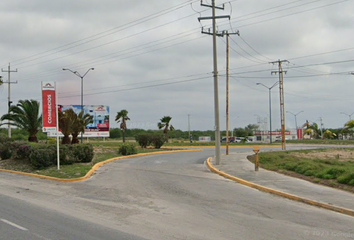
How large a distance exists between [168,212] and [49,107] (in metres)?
12.4

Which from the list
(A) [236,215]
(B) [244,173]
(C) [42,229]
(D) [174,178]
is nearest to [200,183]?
(D) [174,178]

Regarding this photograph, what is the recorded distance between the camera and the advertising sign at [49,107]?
19781 millimetres

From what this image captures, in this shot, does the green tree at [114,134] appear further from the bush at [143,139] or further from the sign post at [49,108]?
the sign post at [49,108]

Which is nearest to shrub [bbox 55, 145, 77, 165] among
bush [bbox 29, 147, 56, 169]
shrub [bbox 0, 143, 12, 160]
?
bush [bbox 29, 147, 56, 169]

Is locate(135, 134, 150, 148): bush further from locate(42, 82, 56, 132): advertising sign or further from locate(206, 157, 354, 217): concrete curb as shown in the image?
locate(206, 157, 354, 217): concrete curb

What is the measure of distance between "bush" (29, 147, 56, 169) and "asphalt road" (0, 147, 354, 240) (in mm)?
4700

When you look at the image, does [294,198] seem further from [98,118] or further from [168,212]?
[98,118]

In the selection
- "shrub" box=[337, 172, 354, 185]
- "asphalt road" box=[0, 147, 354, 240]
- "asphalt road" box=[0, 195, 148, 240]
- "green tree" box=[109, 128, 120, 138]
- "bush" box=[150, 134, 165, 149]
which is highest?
"green tree" box=[109, 128, 120, 138]

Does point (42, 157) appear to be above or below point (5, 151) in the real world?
below

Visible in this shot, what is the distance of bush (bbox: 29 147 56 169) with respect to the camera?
2061cm

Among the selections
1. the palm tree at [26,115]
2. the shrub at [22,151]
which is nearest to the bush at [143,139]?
the palm tree at [26,115]

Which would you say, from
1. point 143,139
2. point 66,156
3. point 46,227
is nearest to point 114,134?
point 143,139

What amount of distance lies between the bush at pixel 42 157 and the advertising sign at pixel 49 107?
1.41 metres

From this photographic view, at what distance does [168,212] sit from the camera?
9.92 m
